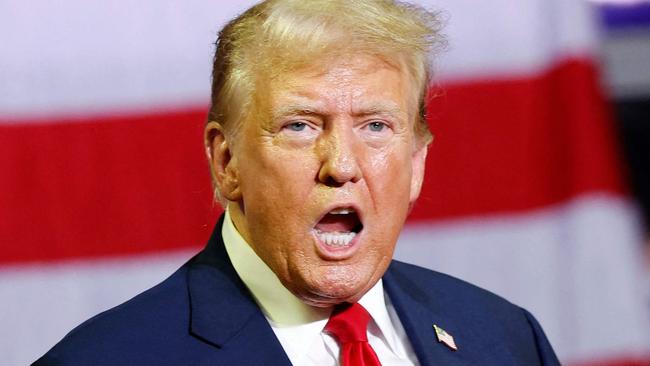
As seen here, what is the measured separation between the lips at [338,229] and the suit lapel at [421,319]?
19 cm

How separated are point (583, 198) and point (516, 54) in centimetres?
29

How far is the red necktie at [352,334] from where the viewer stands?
1.58m

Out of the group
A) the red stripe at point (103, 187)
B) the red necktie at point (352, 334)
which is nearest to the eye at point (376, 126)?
the red necktie at point (352, 334)

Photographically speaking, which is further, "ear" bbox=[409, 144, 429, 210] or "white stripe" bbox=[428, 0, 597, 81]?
"white stripe" bbox=[428, 0, 597, 81]

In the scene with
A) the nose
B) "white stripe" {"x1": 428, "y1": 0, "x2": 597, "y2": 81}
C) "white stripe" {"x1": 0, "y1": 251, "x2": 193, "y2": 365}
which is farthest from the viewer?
"white stripe" {"x1": 428, "y1": 0, "x2": 597, "y2": 81}

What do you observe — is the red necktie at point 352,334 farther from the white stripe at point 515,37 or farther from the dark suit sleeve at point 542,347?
the white stripe at point 515,37

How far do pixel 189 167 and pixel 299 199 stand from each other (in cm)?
82

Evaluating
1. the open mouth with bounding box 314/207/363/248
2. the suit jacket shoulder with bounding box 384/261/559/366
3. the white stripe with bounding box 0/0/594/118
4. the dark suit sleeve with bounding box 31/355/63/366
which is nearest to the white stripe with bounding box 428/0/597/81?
the white stripe with bounding box 0/0/594/118

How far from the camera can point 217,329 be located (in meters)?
1.59

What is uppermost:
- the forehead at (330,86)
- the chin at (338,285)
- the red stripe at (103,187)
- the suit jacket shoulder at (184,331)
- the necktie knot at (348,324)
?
the forehead at (330,86)

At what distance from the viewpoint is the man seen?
1528 mm

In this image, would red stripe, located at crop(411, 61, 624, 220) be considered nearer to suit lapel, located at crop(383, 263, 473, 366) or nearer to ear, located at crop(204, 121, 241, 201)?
suit lapel, located at crop(383, 263, 473, 366)

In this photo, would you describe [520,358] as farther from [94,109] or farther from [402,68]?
[94,109]

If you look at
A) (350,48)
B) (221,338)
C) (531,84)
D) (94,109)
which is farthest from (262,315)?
(531,84)
